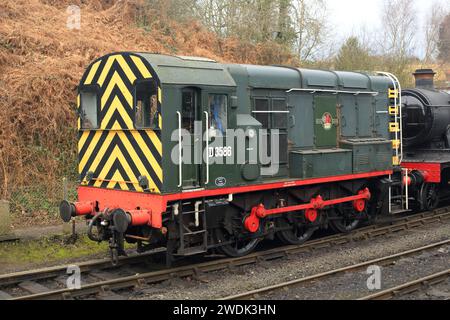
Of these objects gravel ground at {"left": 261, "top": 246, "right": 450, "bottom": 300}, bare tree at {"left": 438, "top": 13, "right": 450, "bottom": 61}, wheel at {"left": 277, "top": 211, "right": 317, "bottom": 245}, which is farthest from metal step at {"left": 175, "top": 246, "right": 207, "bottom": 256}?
bare tree at {"left": 438, "top": 13, "right": 450, "bottom": 61}

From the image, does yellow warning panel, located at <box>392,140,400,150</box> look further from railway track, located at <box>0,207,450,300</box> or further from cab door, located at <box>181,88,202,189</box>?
cab door, located at <box>181,88,202,189</box>

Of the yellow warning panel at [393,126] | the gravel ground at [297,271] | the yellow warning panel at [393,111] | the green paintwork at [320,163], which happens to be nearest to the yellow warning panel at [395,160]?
the yellow warning panel at [393,126]

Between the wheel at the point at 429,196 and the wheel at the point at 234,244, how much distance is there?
6424 mm

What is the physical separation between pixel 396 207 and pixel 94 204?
7.95 meters

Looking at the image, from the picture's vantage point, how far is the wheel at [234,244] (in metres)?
8.58

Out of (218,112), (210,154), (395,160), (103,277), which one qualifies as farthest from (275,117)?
(103,277)

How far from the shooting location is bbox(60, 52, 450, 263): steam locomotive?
297 inches

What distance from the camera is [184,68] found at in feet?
25.4

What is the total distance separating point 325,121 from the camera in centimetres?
1048

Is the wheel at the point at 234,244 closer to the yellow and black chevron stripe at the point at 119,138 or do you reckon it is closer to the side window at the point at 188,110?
the yellow and black chevron stripe at the point at 119,138

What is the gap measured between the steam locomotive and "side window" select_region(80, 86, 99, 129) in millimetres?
20

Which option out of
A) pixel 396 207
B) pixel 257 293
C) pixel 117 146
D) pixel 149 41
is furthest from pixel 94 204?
pixel 149 41

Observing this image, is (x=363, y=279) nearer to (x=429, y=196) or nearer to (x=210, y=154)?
(x=210, y=154)

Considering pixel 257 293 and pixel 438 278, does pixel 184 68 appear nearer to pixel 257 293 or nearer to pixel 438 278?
pixel 257 293
